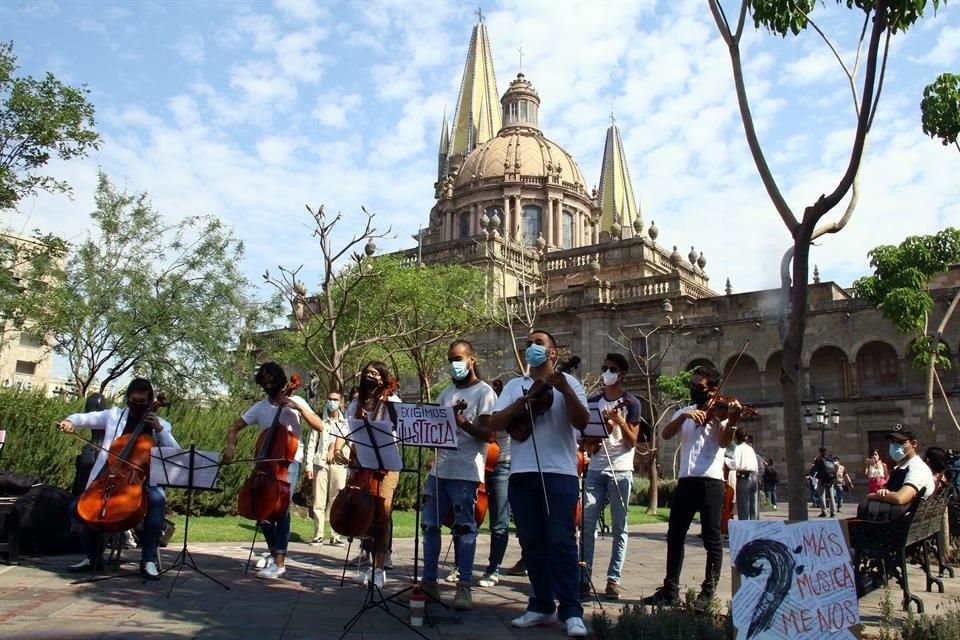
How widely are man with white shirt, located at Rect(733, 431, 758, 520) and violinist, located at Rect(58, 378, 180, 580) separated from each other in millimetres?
8612

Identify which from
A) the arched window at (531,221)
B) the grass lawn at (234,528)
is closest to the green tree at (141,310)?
the grass lawn at (234,528)

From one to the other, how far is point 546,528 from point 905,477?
4.44 metres

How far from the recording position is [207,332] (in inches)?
998

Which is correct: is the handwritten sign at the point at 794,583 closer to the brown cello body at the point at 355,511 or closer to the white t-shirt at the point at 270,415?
the brown cello body at the point at 355,511

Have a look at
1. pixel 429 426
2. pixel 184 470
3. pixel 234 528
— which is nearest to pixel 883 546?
pixel 429 426

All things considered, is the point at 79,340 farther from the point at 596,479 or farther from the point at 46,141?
the point at 596,479

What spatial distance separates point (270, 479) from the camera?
716cm

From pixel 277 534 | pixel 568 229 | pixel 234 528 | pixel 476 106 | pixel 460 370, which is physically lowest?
pixel 234 528

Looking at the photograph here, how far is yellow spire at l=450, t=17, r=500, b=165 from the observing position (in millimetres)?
70812

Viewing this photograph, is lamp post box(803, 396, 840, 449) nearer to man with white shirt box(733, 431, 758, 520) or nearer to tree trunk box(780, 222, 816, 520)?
man with white shirt box(733, 431, 758, 520)

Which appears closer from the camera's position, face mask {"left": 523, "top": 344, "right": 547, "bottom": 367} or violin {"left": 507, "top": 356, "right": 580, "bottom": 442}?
violin {"left": 507, "top": 356, "right": 580, "bottom": 442}

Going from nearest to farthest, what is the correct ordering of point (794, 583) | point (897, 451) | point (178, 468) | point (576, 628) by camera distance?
point (794, 583) < point (576, 628) < point (178, 468) < point (897, 451)

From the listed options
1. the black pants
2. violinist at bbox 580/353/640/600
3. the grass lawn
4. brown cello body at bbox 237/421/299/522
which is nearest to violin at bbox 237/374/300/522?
brown cello body at bbox 237/421/299/522

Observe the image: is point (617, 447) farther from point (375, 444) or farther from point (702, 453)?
point (375, 444)
